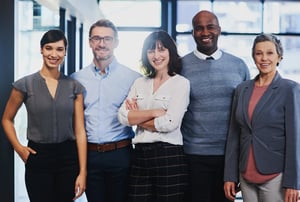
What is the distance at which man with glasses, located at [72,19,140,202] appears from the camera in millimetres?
2361

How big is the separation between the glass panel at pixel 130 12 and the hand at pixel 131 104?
12.3 ft

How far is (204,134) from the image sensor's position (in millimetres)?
2439

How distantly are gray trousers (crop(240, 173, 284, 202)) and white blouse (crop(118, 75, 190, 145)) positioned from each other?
17.7 inches

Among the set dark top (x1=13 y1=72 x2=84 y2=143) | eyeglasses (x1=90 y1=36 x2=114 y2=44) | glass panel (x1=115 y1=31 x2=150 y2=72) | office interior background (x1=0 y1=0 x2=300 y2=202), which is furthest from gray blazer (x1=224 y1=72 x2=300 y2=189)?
glass panel (x1=115 y1=31 x2=150 y2=72)

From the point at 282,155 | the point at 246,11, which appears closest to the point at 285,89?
the point at 282,155

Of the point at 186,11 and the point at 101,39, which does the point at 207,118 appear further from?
the point at 186,11

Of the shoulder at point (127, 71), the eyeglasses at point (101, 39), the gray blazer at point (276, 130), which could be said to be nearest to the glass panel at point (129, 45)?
the shoulder at point (127, 71)

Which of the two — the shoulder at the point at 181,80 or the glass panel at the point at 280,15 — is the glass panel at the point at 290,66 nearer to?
the glass panel at the point at 280,15

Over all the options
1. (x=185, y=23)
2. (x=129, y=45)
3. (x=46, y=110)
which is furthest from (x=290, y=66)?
(x=46, y=110)

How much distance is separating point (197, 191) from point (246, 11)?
410cm

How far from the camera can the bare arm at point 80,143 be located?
2.28 meters

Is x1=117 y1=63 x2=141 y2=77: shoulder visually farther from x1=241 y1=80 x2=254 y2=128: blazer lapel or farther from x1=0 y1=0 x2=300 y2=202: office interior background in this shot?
x1=0 y1=0 x2=300 y2=202: office interior background

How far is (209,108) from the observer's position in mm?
2438

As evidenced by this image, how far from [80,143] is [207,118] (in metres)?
0.74
